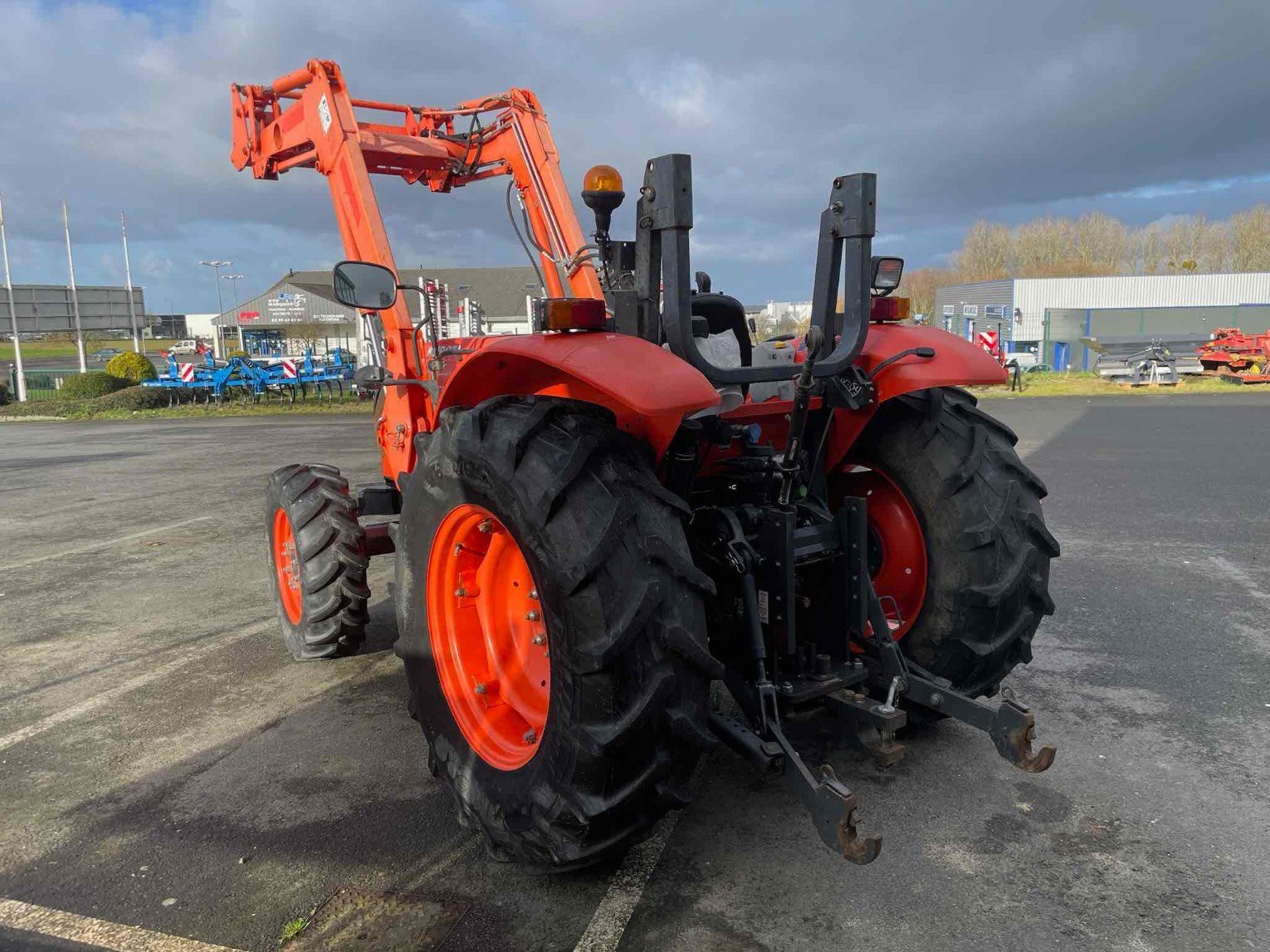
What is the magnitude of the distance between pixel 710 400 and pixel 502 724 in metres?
1.42

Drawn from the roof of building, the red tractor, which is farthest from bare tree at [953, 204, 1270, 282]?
the red tractor

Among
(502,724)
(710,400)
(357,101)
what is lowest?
(502,724)

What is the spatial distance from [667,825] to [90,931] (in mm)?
1794

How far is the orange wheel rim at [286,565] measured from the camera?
4.90 meters

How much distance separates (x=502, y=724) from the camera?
3.02m

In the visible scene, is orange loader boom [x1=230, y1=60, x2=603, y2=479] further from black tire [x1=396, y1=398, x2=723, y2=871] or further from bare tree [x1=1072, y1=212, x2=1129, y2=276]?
bare tree [x1=1072, y1=212, x2=1129, y2=276]

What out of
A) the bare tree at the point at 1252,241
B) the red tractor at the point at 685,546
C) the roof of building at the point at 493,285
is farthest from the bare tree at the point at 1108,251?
the red tractor at the point at 685,546

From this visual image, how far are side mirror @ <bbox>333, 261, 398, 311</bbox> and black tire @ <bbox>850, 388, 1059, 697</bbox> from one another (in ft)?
7.36

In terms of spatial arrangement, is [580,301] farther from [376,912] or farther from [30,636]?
[30,636]

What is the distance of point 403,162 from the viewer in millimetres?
5445

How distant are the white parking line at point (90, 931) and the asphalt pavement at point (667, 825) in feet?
0.04

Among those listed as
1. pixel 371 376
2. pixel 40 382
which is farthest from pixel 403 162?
pixel 40 382

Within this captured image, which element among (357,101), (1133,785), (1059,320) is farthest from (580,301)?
(1059,320)

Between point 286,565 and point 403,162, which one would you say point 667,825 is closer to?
point 286,565
